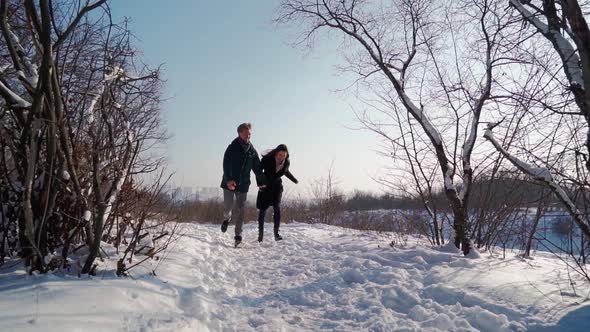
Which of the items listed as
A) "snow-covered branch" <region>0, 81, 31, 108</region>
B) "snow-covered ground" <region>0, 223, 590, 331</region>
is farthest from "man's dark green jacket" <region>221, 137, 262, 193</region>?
"snow-covered branch" <region>0, 81, 31, 108</region>

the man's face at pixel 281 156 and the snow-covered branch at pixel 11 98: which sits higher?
the man's face at pixel 281 156

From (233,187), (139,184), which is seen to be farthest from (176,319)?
(233,187)

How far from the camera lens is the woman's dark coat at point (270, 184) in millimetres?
6680

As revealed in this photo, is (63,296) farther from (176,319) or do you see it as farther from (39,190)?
(39,190)

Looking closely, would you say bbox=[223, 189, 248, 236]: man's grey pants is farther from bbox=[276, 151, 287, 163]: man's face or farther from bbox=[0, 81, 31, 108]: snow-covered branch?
bbox=[0, 81, 31, 108]: snow-covered branch

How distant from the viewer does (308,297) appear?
3359mm

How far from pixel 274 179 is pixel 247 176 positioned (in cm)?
63

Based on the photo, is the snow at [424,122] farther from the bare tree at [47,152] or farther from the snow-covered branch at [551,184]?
the bare tree at [47,152]

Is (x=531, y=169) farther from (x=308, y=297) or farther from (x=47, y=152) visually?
(x=47, y=152)

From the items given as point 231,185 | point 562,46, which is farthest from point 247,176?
point 562,46

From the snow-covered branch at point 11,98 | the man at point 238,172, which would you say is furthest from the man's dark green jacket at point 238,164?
the snow-covered branch at point 11,98

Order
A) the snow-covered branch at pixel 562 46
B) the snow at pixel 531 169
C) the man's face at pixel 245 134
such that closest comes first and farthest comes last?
the snow-covered branch at pixel 562 46 → the snow at pixel 531 169 → the man's face at pixel 245 134

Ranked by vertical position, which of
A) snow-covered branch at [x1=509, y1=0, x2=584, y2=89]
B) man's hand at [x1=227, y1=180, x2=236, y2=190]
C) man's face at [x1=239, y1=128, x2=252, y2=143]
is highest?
snow-covered branch at [x1=509, y1=0, x2=584, y2=89]

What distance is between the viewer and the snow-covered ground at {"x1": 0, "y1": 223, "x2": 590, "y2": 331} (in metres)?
2.26
